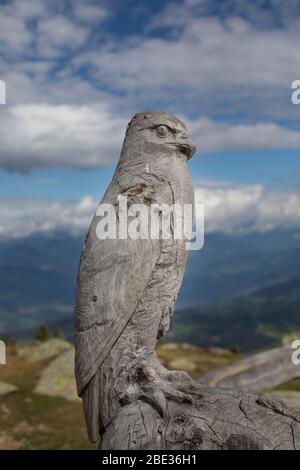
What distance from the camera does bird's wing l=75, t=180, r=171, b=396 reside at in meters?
5.31

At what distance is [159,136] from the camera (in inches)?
232

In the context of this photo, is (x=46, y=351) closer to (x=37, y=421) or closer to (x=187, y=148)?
(x=37, y=421)

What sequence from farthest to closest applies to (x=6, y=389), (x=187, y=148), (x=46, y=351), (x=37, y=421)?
(x=46, y=351)
(x=6, y=389)
(x=37, y=421)
(x=187, y=148)

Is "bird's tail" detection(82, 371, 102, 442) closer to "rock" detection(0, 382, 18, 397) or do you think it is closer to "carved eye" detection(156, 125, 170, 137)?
"carved eye" detection(156, 125, 170, 137)

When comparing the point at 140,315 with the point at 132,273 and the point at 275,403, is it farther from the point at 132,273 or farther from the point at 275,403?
the point at 275,403

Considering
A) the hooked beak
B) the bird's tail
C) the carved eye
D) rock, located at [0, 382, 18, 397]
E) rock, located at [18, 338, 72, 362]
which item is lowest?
the bird's tail

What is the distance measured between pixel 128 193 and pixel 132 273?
1.05 meters

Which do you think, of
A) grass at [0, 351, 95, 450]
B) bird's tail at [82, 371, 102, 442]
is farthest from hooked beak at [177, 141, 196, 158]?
grass at [0, 351, 95, 450]

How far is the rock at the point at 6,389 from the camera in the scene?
22.0 metres

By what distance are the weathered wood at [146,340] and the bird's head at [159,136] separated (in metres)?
0.01

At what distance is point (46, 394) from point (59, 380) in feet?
3.81

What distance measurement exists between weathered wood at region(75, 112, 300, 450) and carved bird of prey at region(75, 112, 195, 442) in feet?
0.04

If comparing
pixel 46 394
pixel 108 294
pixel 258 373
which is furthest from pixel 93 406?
pixel 258 373

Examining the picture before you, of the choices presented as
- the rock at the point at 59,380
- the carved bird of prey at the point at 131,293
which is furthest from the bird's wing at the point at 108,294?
the rock at the point at 59,380
